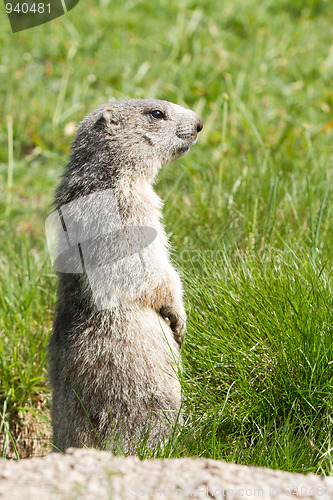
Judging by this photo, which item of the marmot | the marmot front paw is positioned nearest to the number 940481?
the marmot

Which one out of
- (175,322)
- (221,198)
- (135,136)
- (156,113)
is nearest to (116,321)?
(175,322)

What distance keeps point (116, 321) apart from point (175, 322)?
370 mm

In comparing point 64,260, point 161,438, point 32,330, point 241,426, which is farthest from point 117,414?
point 32,330

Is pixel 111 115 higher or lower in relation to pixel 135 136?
higher

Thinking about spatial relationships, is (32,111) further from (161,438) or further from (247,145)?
(161,438)

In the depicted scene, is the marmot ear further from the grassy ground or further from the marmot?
the grassy ground

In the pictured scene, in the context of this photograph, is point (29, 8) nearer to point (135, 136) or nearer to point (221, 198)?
point (221, 198)

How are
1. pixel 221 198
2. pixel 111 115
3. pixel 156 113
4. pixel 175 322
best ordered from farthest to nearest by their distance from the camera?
pixel 221 198 < pixel 156 113 < pixel 111 115 < pixel 175 322

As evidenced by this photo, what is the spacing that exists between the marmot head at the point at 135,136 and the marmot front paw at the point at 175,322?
0.74 meters

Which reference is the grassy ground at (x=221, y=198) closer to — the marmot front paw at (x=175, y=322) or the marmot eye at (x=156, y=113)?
the marmot front paw at (x=175, y=322)

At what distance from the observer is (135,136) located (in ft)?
11.2

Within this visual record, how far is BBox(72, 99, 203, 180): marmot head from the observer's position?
3.29m

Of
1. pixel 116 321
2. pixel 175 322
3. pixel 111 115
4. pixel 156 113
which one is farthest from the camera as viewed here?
pixel 156 113

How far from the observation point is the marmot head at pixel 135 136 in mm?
3293
